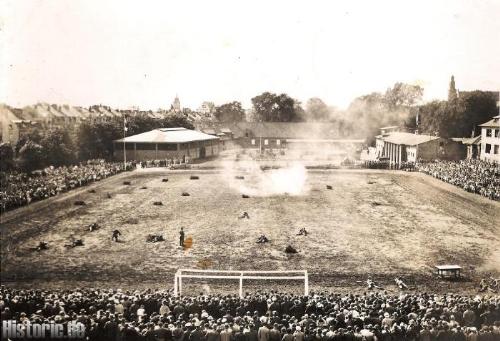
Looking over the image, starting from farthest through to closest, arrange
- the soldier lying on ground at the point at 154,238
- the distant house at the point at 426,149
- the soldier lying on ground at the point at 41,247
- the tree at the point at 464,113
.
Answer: the tree at the point at 464,113 < the distant house at the point at 426,149 < the soldier lying on ground at the point at 154,238 < the soldier lying on ground at the point at 41,247

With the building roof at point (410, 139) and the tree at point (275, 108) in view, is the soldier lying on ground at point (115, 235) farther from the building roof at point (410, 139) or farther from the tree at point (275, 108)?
the tree at point (275, 108)

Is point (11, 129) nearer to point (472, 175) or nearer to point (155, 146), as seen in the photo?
point (155, 146)

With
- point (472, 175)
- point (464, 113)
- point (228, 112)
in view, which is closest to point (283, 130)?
point (228, 112)

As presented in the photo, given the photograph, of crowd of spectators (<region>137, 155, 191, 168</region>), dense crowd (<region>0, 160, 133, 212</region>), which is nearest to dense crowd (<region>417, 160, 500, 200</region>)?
crowd of spectators (<region>137, 155, 191, 168</region>)

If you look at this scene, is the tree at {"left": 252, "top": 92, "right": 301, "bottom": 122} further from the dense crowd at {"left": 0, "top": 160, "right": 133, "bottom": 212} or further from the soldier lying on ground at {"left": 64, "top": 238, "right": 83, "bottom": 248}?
the soldier lying on ground at {"left": 64, "top": 238, "right": 83, "bottom": 248}

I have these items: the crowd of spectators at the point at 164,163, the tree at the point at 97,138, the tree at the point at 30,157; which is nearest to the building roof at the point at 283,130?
the tree at the point at 97,138

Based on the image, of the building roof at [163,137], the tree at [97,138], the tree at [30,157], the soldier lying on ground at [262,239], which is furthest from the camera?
the building roof at [163,137]

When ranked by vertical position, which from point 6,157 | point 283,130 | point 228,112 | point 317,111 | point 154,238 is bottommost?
point 154,238
